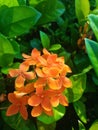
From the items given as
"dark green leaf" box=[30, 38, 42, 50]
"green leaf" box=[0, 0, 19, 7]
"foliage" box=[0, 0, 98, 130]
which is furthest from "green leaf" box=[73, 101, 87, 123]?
"green leaf" box=[0, 0, 19, 7]

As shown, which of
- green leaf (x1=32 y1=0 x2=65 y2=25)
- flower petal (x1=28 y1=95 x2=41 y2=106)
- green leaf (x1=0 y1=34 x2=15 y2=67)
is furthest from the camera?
green leaf (x1=32 y1=0 x2=65 y2=25)

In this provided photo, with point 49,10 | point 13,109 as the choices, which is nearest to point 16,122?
point 13,109

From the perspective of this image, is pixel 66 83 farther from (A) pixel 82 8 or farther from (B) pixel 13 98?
(A) pixel 82 8

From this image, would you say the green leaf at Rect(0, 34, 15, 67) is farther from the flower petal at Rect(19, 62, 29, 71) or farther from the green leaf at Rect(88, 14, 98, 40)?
the green leaf at Rect(88, 14, 98, 40)

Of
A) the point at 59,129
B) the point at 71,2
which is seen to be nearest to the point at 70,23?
the point at 71,2

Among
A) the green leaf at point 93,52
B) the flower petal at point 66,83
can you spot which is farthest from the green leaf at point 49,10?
the flower petal at point 66,83

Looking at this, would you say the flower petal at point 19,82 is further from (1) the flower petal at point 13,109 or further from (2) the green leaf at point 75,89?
(2) the green leaf at point 75,89

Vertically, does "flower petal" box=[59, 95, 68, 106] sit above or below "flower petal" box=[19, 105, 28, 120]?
above
